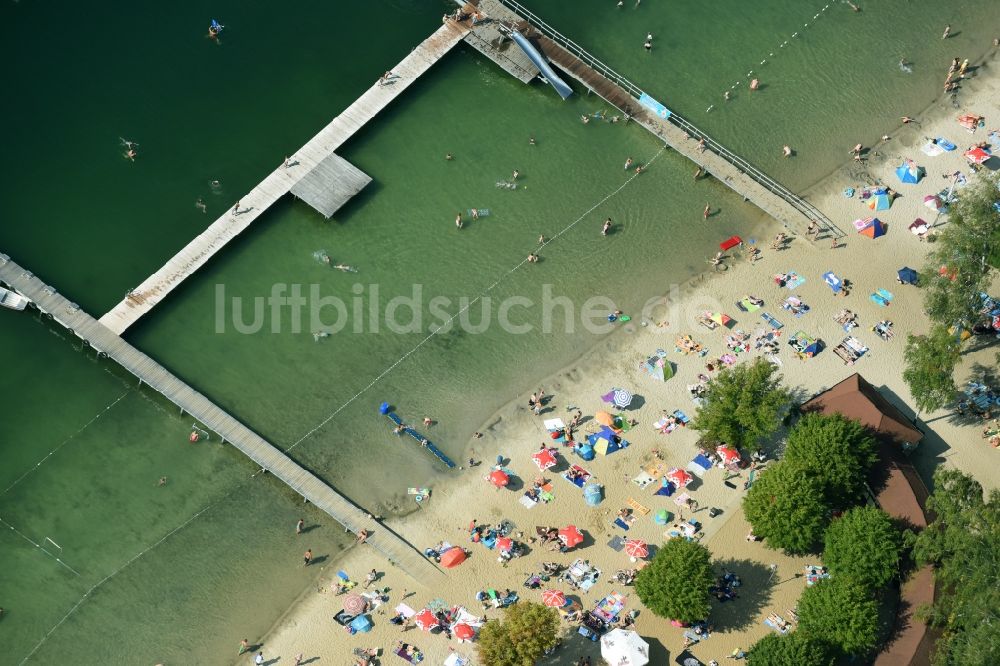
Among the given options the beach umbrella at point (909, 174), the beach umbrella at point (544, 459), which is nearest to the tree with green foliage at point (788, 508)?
the beach umbrella at point (544, 459)

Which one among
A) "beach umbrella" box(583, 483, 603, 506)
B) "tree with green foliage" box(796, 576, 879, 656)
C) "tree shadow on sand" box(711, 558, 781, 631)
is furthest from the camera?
"beach umbrella" box(583, 483, 603, 506)

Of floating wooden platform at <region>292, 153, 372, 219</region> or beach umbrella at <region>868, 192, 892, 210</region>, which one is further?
beach umbrella at <region>868, 192, 892, 210</region>

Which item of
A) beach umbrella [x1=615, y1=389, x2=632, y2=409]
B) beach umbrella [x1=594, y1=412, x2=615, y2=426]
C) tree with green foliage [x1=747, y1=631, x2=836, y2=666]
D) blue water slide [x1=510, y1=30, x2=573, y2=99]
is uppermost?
blue water slide [x1=510, y1=30, x2=573, y2=99]

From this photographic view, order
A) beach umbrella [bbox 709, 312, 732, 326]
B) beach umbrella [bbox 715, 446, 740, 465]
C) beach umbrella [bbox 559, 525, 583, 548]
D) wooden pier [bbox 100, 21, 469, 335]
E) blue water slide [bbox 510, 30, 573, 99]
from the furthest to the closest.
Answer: blue water slide [bbox 510, 30, 573, 99] < beach umbrella [bbox 709, 312, 732, 326] < wooden pier [bbox 100, 21, 469, 335] < beach umbrella [bbox 715, 446, 740, 465] < beach umbrella [bbox 559, 525, 583, 548]

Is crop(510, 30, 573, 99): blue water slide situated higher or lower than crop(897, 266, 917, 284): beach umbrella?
higher

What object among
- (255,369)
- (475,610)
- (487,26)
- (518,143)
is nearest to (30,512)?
(255,369)

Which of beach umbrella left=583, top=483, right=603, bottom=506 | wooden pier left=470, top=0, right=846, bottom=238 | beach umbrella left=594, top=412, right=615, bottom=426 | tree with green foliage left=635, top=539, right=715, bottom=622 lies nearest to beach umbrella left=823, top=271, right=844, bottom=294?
wooden pier left=470, top=0, right=846, bottom=238

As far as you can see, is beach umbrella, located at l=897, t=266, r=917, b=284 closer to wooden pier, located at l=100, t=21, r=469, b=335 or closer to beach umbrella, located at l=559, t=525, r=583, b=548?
beach umbrella, located at l=559, t=525, r=583, b=548

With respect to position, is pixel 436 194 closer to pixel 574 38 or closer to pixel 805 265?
pixel 574 38

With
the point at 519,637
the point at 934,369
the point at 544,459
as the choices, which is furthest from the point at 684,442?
the point at 519,637
